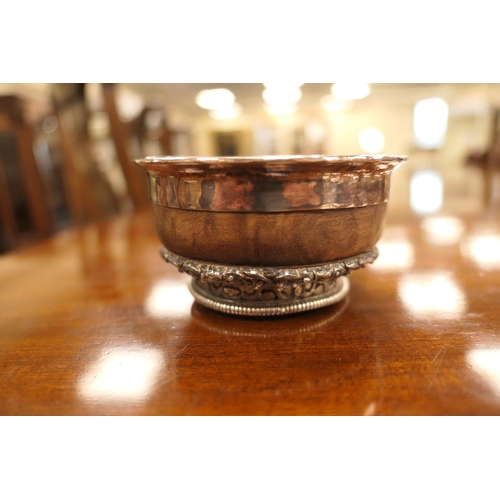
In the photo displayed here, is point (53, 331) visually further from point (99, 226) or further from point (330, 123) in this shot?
point (330, 123)

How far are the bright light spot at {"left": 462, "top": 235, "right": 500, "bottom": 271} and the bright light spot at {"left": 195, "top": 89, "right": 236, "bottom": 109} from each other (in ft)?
11.2

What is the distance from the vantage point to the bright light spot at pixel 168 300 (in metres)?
0.39

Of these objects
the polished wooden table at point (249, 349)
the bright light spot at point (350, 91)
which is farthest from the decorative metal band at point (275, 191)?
the bright light spot at point (350, 91)

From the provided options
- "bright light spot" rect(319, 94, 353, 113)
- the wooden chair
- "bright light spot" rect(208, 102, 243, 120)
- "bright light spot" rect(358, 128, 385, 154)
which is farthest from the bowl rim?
"bright light spot" rect(358, 128, 385, 154)

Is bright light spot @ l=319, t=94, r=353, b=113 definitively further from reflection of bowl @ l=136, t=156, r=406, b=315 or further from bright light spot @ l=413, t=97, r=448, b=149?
reflection of bowl @ l=136, t=156, r=406, b=315

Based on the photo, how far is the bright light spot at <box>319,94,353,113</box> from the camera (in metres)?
4.37

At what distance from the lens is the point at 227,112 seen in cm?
512

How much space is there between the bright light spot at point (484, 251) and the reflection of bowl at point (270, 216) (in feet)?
0.91

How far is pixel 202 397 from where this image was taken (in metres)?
0.25

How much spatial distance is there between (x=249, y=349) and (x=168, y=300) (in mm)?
146

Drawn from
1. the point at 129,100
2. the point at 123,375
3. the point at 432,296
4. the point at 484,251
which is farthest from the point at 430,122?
the point at 123,375

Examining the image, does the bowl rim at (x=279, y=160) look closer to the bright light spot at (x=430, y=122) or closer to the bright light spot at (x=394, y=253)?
the bright light spot at (x=394, y=253)

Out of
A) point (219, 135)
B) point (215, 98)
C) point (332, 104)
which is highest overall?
point (215, 98)

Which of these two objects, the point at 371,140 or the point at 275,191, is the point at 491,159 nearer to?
the point at 371,140
